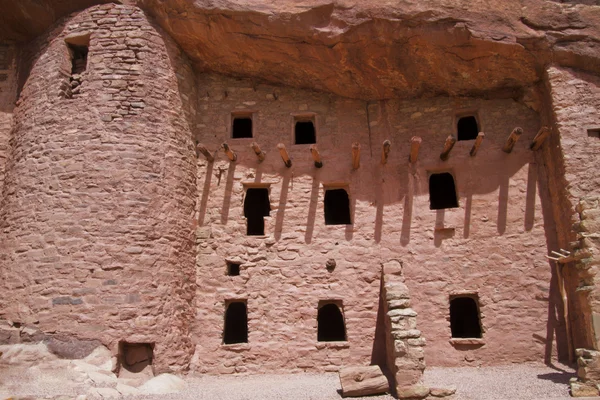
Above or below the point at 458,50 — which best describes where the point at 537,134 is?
below

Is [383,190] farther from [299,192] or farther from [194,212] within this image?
[194,212]

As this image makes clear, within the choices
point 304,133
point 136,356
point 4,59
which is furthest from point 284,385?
point 4,59

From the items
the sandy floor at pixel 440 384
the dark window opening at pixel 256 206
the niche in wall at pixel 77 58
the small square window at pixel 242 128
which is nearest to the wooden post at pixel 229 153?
the small square window at pixel 242 128

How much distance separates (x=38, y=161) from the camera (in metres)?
10.7

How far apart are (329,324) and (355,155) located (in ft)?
16.3

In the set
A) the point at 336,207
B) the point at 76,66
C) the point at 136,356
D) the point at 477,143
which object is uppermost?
the point at 76,66

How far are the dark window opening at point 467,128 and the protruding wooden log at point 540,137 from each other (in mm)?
1616

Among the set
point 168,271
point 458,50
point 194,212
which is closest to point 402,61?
point 458,50

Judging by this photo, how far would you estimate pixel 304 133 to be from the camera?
1330 cm

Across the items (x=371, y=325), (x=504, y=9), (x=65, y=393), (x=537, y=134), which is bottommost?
(x=65, y=393)

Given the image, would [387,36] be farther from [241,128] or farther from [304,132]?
[241,128]

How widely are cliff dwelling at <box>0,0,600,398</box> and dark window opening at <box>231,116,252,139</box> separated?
2.29 feet

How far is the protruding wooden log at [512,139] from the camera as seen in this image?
36.0ft

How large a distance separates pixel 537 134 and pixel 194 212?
747 centimetres
